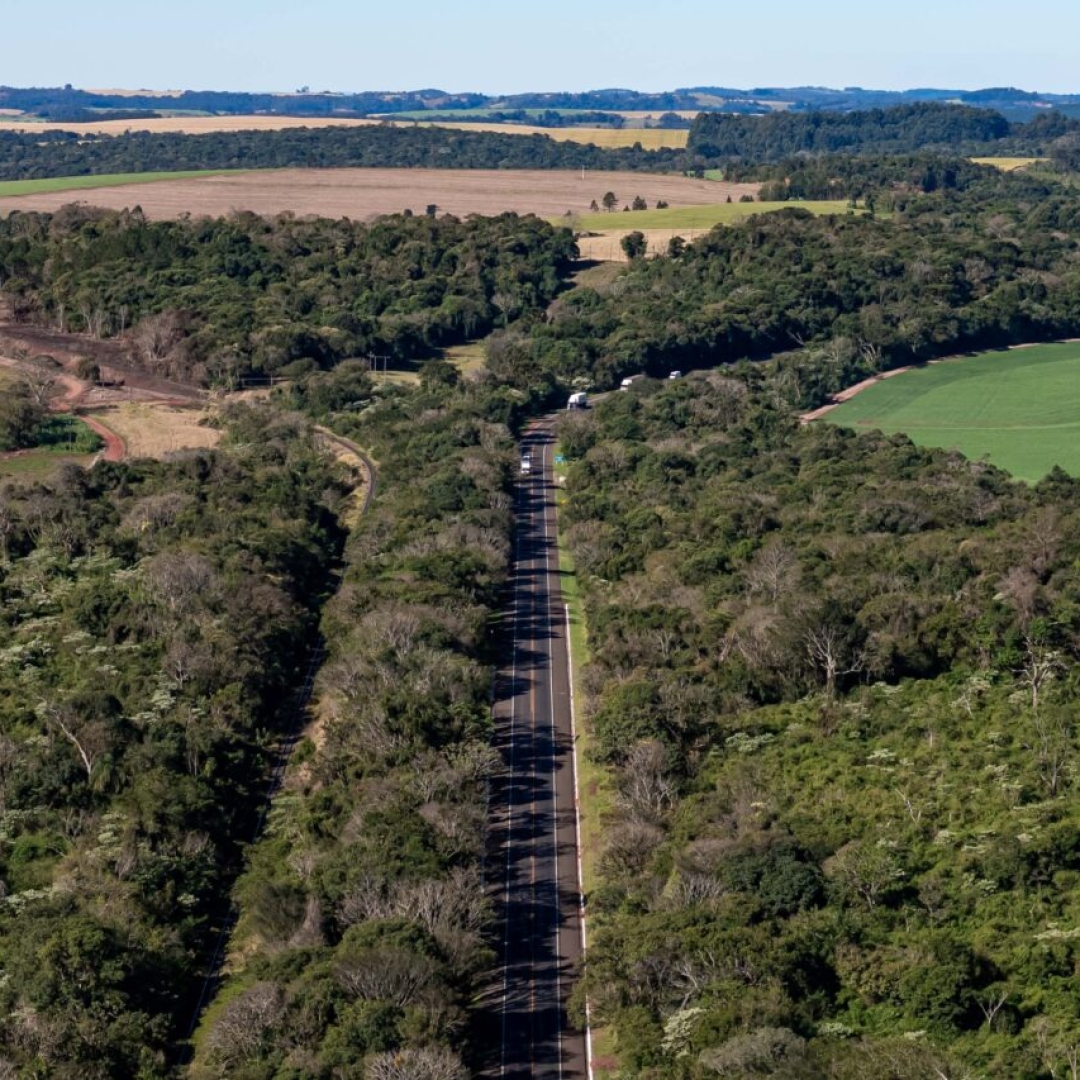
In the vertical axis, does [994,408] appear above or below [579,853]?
above

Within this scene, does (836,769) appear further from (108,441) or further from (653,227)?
(653,227)

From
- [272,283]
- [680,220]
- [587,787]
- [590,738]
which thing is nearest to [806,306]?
[680,220]

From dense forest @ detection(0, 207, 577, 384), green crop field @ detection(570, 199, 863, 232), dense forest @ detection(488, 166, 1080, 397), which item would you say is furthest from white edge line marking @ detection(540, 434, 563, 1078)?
green crop field @ detection(570, 199, 863, 232)

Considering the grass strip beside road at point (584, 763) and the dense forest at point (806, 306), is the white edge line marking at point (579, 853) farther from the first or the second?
the dense forest at point (806, 306)

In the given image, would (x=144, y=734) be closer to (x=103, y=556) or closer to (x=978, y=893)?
(x=103, y=556)

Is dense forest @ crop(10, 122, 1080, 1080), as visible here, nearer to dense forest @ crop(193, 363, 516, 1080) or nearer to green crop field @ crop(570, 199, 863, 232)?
dense forest @ crop(193, 363, 516, 1080)
